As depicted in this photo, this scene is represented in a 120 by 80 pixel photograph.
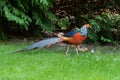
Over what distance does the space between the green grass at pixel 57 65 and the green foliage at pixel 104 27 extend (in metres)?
0.71

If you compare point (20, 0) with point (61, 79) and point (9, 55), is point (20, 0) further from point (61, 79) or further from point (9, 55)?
point (61, 79)

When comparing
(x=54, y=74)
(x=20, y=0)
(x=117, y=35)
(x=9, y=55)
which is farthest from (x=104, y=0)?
(x=54, y=74)

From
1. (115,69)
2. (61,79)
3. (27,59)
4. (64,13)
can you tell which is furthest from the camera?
(64,13)

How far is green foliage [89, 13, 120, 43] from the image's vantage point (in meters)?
10.2

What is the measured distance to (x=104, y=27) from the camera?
10398mm

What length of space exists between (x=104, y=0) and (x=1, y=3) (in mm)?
3072

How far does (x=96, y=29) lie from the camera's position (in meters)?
10.2

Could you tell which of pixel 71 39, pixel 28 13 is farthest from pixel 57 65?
pixel 28 13

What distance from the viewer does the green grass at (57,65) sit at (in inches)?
274

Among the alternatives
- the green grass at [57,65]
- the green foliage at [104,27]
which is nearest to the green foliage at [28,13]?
the green grass at [57,65]

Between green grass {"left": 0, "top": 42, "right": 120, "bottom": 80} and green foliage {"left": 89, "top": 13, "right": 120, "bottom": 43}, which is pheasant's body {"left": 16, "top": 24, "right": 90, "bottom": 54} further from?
green foliage {"left": 89, "top": 13, "right": 120, "bottom": 43}

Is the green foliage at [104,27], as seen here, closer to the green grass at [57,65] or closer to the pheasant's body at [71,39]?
the green grass at [57,65]

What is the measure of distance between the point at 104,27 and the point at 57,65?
2989mm

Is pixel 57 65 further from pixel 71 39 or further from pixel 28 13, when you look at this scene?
pixel 28 13
